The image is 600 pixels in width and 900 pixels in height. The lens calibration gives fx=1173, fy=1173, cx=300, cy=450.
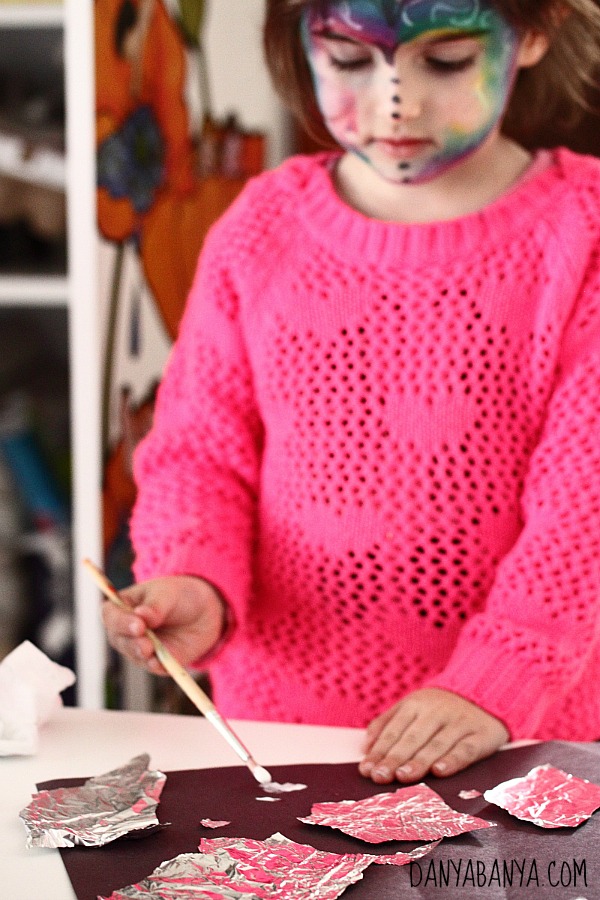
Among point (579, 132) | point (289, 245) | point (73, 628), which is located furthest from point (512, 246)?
point (73, 628)

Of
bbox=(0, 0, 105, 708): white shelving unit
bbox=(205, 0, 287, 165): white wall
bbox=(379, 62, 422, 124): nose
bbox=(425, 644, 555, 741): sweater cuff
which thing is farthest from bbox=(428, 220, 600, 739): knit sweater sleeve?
bbox=(205, 0, 287, 165): white wall

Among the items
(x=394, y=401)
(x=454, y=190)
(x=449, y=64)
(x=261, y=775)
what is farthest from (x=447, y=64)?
(x=261, y=775)

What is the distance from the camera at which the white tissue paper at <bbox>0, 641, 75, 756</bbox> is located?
27.8 inches

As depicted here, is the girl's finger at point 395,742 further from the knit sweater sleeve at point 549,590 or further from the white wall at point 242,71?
the white wall at point 242,71

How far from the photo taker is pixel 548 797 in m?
0.62

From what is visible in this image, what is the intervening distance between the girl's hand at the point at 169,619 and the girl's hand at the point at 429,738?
0.16 m

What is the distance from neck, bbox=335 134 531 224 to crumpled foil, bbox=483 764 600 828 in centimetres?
46

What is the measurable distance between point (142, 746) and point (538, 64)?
63cm

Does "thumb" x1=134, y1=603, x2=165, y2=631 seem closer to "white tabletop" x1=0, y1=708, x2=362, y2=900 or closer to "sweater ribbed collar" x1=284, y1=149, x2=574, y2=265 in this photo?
"white tabletop" x1=0, y1=708, x2=362, y2=900

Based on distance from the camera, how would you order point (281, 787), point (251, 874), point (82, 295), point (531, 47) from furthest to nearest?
point (82, 295)
point (531, 47)
point (281, 787)
point (251, 874)

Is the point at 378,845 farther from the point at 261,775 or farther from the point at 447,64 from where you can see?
the point at 447,64

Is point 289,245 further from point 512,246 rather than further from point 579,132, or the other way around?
point 579,132

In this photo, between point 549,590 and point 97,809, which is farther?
point 549,590

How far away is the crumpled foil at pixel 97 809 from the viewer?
0.58 metres
